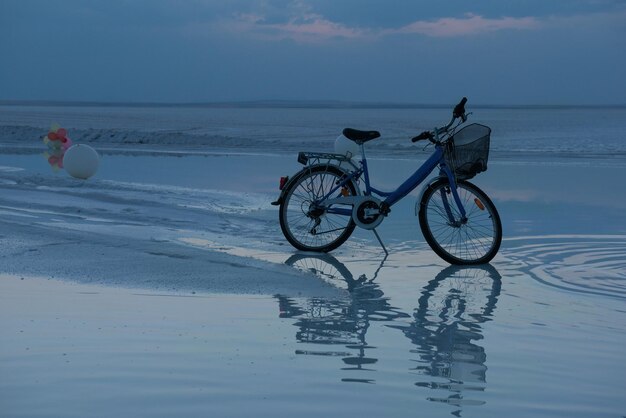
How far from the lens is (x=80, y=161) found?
14.5 m

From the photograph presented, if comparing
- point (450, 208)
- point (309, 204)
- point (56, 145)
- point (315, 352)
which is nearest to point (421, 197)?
point (450, 208)

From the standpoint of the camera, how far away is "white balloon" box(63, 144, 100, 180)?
14.5 meters

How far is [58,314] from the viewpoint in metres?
5.50

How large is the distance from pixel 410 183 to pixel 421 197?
1.07ft

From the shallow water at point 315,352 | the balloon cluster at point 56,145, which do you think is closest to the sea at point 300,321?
the shallow water at point 315,352

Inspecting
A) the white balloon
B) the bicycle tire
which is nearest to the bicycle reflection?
the bicycle tire

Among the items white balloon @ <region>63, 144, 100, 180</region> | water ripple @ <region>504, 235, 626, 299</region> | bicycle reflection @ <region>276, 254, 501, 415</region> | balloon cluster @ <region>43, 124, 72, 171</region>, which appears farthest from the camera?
balloon cluster @ <region>43, 124, 72, 171</region>

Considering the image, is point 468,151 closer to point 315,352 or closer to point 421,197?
point 421,197

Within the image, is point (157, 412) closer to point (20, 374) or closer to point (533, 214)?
point (20, 374)

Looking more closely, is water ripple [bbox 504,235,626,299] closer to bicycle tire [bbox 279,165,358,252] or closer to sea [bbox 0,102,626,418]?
sea [bbox 0,102,626,418]

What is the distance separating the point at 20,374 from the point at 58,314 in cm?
129

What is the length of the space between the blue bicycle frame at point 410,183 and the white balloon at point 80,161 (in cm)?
687

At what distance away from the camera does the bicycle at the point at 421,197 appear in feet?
26.7

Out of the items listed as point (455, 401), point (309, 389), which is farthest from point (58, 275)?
point (455, 401)
